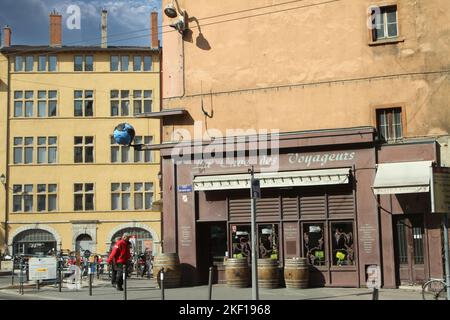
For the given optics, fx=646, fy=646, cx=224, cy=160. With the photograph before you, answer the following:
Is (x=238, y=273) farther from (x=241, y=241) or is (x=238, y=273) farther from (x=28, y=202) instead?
(x=28, y=202)

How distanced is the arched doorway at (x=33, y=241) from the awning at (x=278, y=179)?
36.2 meters

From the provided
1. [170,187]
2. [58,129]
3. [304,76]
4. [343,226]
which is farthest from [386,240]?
[58,129]

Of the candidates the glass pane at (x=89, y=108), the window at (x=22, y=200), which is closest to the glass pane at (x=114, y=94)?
the glass pane at (x=89, y=108)

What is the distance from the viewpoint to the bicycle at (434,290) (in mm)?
16062

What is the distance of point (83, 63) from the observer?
187 ft

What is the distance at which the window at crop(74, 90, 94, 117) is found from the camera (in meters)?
56.6

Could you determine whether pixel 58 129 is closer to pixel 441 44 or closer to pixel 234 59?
pixel 234 59

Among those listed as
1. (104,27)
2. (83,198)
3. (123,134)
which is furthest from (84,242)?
(123,134)

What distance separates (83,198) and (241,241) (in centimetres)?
3566

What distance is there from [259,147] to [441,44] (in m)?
6.60

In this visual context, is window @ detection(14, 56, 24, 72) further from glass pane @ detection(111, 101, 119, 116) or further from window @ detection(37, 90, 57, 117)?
glass pane @ detection(111, 101, 119, 116)

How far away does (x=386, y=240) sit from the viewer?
64.9 feet
